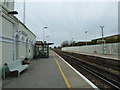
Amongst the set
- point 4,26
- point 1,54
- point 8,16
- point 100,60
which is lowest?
point 100,60

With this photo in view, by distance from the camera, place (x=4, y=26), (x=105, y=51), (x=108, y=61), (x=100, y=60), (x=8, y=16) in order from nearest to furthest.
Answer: (x=4, y=26)
(x=8, y=16)
(x=108, y=61)
(x=100, y=60)
(x=105, y=51)

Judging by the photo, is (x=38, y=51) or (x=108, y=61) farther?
(x=38, y=51)

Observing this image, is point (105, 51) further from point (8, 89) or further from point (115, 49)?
point (8, 89)

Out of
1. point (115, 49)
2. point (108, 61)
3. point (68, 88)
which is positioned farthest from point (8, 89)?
point (115, 49)

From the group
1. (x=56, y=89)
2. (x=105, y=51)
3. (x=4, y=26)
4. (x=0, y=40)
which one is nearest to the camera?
(x=56, y=89)

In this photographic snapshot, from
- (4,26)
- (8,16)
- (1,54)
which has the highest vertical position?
(8,16)

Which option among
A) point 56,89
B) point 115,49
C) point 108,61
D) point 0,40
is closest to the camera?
point 56,89

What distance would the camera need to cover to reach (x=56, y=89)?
20.5ft

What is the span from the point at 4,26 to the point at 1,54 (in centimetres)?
193

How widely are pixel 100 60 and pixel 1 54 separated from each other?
17047mm

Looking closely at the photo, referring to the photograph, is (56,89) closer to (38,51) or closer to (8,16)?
(8,16)

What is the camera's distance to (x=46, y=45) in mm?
28672

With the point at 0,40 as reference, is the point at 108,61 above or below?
below

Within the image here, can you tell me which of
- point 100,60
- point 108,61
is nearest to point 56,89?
point 108,61
